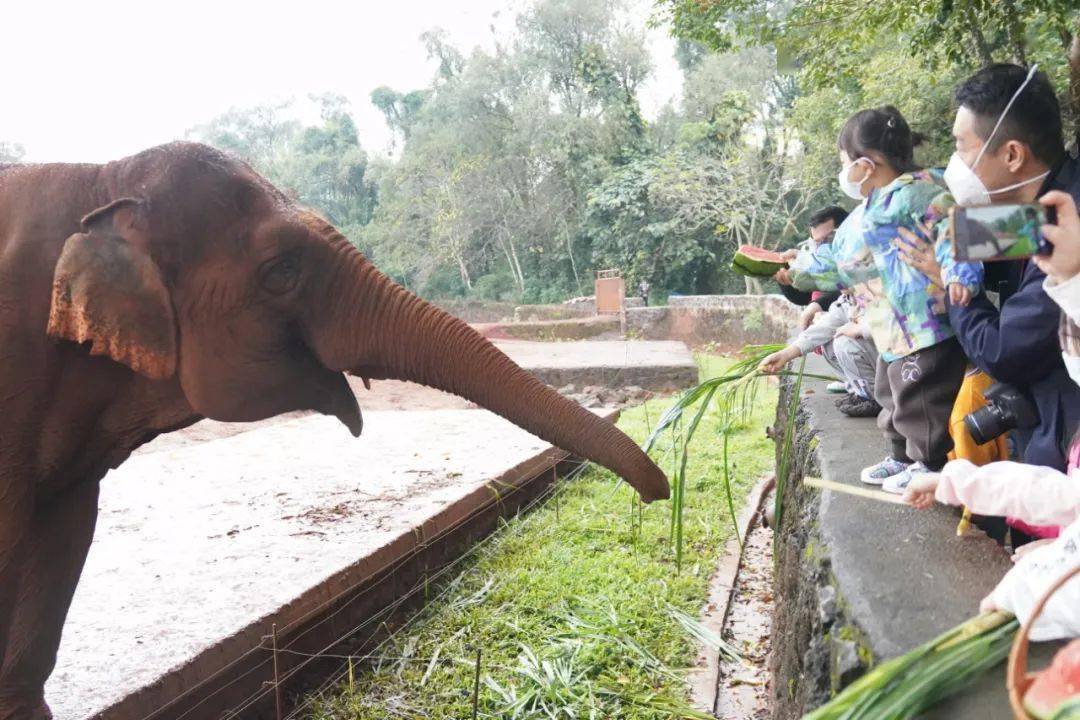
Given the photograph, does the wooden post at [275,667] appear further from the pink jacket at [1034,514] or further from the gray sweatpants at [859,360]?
the gray sweatpants at [859,360]

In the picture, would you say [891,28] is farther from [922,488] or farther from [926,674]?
[926,674]

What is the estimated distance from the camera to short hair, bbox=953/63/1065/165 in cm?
201

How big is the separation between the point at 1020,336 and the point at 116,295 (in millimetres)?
2303

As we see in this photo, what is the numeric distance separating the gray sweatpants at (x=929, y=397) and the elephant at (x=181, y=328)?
891mm

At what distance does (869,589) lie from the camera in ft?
6.04

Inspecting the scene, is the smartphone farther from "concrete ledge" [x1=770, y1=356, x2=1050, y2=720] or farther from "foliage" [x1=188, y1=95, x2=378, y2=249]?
"foliage" [x1=188, y1=95, x2=378, y2=249]

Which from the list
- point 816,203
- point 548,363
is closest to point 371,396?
point 548,363

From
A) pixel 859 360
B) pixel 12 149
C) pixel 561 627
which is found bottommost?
pixel 561 627

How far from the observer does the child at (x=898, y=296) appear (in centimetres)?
255

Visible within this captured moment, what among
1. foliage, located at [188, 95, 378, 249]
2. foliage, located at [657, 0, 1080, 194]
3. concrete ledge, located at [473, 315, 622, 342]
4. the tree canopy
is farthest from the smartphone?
foliage, located at [188, 95, 378, 249]

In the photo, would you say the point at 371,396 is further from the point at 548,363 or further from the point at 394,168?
the point at 394,168

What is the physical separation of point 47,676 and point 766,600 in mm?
3648

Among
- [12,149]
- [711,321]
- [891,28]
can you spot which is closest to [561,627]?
[891,28]

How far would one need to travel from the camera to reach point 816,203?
2286 centimetres
